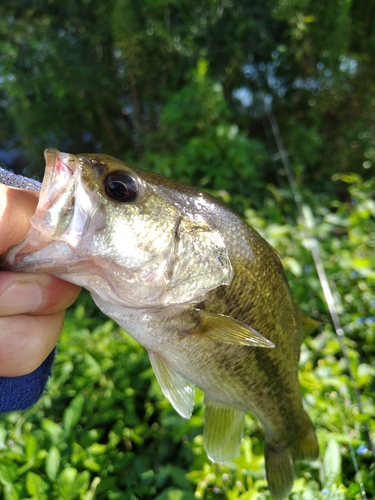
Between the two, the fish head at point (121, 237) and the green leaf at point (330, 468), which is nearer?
the fish head at point (121, 237)

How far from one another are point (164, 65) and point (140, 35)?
42cm

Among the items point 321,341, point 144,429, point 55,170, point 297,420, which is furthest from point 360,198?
point 55,170

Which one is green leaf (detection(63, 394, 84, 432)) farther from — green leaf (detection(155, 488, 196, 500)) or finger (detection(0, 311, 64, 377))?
finger (detection(0, 311, 64, 377))

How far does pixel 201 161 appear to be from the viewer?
12.2 ft

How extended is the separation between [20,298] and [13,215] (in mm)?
185

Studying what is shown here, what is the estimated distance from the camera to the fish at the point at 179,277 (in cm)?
72

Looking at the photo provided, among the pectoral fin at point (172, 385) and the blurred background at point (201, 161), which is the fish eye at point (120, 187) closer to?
the pectoral fin at point (172, 385)

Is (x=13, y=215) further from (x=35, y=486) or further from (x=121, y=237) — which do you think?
(x=35, y=486)

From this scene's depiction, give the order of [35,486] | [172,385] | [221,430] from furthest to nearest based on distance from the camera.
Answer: [35,486] → [221,430] → [172,385]

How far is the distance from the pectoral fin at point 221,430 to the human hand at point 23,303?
1.77 ft

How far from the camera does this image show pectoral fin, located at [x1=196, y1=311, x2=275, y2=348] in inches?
33.0

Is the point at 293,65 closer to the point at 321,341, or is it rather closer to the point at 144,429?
the point at 321,341

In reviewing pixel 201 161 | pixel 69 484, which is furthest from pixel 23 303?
pixel 201 161

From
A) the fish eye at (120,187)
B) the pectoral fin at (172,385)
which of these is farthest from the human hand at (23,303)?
the pectoral fin at (172,385)
